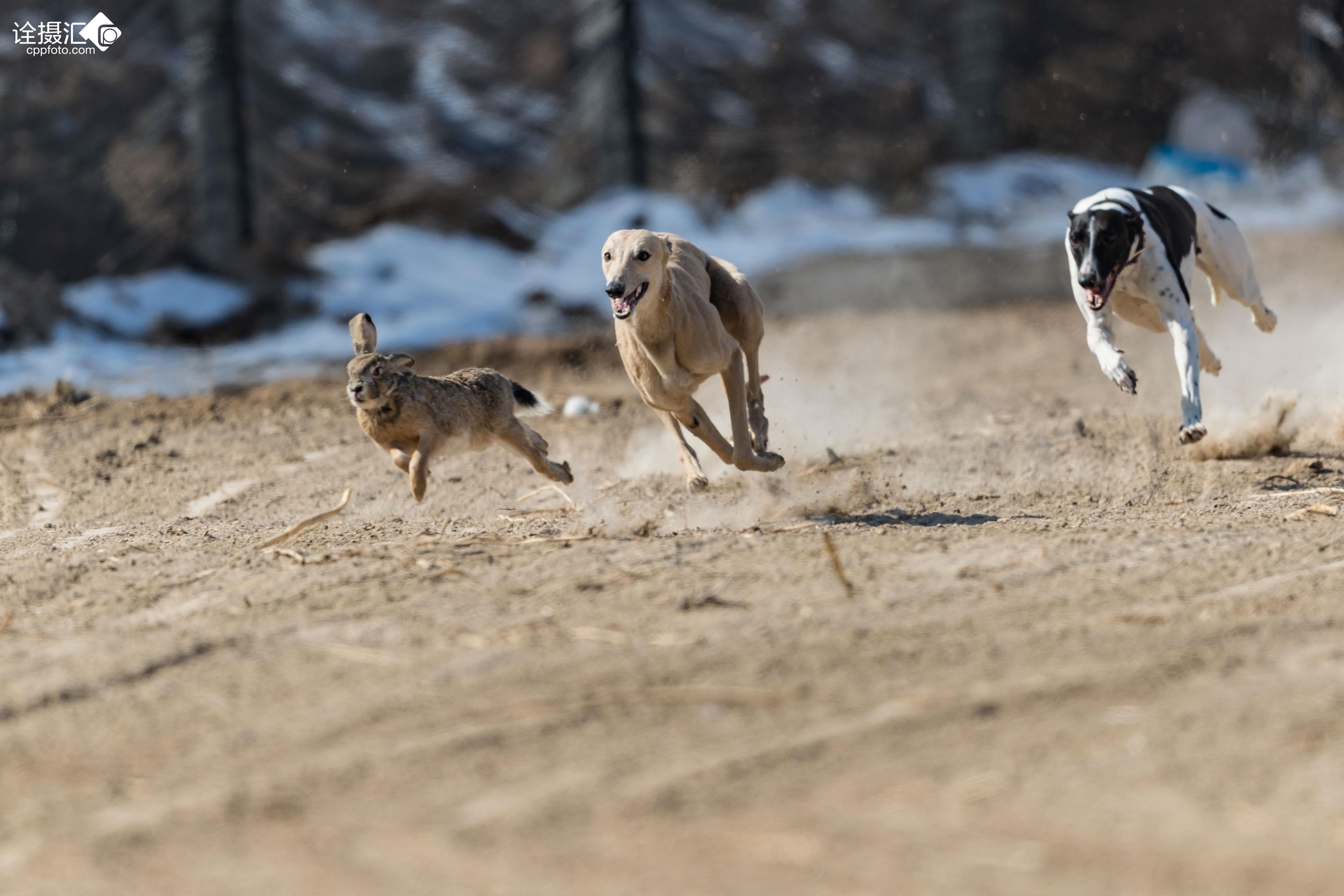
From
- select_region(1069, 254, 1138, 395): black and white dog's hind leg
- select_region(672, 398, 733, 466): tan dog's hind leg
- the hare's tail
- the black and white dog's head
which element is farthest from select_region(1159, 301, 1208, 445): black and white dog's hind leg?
the hare's tail

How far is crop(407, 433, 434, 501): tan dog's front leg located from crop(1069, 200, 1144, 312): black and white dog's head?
343 cm

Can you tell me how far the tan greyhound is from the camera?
636 centimetres

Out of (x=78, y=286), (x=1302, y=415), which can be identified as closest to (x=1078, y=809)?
(x=1302, y=415)

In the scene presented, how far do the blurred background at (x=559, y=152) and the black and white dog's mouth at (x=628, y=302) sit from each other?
6.74m

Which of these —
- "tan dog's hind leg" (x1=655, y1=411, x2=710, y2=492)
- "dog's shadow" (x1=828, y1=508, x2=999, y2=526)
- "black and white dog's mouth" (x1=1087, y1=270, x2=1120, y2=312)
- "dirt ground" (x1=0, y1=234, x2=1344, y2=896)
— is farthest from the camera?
"black and white dog's mouth" (x1=1087, y1=270, x2=1120, y2=312)

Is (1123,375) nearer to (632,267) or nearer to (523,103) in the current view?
(632,267)

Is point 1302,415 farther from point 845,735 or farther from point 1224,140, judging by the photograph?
point 1224,140

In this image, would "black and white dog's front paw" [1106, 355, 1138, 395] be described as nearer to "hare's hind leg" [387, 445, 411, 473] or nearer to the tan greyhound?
the tan greyhound

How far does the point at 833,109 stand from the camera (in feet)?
78.8

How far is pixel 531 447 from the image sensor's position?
7.21 m

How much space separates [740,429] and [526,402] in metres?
1.27

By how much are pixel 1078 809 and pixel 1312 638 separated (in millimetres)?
1541

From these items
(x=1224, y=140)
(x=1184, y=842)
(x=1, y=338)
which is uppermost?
(x=1224, y=140)

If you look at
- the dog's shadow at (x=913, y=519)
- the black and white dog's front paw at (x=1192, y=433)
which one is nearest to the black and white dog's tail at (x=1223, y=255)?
the black and white dog's front paw at (x=1192, y=433)
